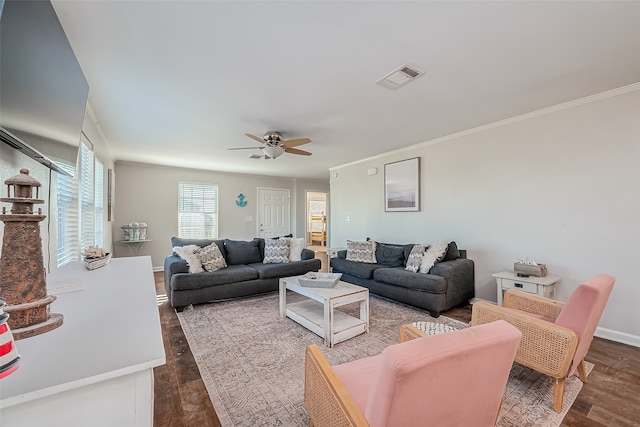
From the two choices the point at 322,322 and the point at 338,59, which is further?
the point at 322,322

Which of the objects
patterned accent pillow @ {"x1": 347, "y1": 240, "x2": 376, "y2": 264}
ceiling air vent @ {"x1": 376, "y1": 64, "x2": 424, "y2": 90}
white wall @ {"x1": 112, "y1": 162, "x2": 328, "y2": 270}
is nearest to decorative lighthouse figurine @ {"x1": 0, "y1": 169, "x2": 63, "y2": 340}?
ceiling air vent @ {"x1": 376, "y1": 64, "x2": 424, "y2": 90}

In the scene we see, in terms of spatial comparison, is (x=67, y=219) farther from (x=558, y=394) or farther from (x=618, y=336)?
(x=618, y=336)

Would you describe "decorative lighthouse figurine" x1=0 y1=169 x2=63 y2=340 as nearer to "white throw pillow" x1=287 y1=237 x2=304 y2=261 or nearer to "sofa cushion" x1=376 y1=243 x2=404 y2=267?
"white throw pillow" x1=287 y1=237 x2=304 y2=261

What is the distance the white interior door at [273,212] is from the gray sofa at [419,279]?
13.1 ft

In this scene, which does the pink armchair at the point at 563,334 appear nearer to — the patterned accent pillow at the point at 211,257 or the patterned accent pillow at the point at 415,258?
the patterned accent pillow at the point at 415,258

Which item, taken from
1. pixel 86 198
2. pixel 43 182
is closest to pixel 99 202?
pixel 86 198

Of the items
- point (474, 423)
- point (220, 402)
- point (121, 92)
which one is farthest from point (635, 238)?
point (121, 92)

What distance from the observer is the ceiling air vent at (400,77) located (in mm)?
2281

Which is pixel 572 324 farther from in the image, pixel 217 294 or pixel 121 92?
pixel 121 92

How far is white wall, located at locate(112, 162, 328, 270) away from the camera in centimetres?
604

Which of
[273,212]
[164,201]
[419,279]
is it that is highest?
[164,201]

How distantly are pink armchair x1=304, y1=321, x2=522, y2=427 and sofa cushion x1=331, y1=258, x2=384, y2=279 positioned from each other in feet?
9.57

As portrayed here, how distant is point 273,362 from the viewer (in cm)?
224

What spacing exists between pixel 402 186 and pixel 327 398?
4.21 m
